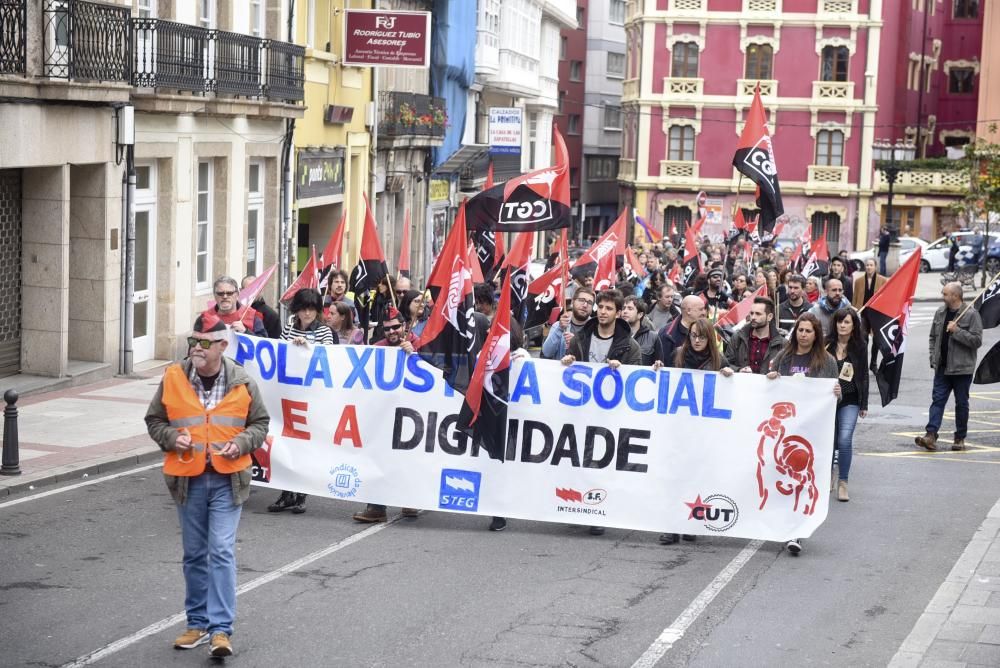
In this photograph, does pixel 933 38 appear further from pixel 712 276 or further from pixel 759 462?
pixel 759 462

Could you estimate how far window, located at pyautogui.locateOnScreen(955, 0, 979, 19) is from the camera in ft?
252

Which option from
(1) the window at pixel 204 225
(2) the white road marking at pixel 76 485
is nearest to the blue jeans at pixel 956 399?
(2) the white road marking at pixel 76 485

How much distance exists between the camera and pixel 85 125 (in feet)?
66.9

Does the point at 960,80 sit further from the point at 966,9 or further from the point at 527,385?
the point at 527,385

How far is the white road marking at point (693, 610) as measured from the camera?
879cm

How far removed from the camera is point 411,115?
125ft

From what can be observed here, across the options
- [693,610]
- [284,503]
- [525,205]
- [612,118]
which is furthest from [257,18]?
[612,118]

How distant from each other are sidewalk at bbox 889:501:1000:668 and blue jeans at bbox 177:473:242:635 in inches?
142

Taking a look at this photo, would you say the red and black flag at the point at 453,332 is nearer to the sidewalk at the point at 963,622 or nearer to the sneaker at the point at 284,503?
the sneaker at the point at 284,503

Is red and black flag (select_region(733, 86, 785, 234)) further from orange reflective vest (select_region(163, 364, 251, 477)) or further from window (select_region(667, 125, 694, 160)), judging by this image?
window (select_region(667, 125, 694, 160))

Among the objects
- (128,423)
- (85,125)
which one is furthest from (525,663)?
(85,125)

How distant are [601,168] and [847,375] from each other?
69.7m

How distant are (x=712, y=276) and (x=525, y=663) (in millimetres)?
11949

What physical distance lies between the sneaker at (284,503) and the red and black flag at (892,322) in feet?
18.7
